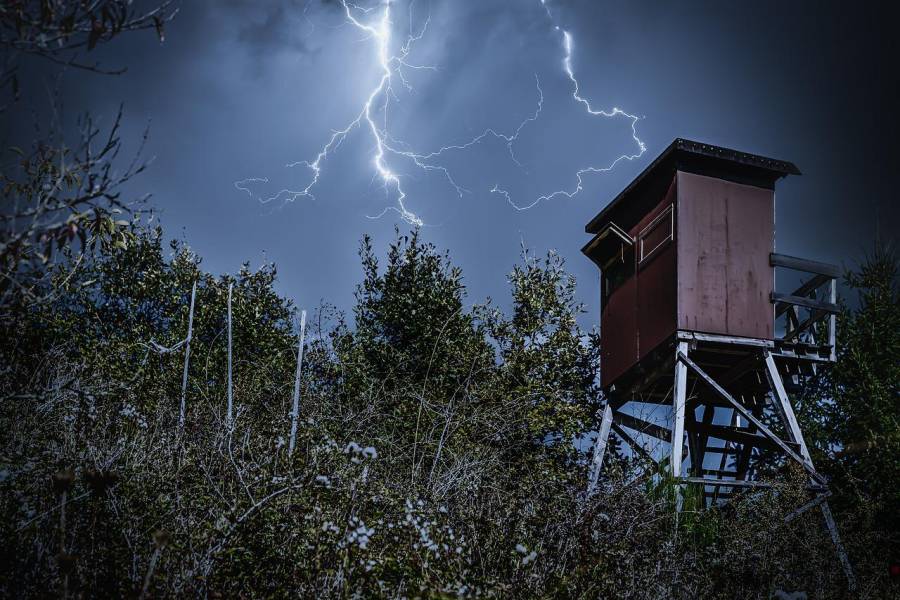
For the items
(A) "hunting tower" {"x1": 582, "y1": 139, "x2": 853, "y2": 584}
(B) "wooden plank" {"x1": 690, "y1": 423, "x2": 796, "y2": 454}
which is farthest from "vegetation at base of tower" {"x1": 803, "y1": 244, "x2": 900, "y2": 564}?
(A) "hunting tower" {"x1": 582, "y1": 139, "x2": 853, "y2": 584}

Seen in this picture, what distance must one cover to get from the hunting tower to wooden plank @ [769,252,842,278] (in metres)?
0.02

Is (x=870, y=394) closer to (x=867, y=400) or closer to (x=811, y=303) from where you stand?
(x=867, y=400)

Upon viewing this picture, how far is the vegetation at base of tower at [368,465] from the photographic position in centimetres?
589

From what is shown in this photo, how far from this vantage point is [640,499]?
9.85 metres

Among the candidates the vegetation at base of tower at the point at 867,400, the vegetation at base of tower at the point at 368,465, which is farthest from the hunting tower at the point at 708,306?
the vegetation at base of tower at the point at 867,400

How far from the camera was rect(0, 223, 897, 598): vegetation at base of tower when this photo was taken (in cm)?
589

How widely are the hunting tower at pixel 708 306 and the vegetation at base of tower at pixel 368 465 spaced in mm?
1386

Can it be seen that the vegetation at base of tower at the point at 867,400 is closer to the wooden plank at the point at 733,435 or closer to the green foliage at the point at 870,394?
the green foliage at the point at 870,394

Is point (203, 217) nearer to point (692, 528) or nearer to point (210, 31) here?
point (210, 31)

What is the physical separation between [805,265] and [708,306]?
2023mm

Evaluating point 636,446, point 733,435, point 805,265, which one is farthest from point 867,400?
point 636,446

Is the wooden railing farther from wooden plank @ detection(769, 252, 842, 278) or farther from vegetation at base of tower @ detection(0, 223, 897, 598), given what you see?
vegetation at base of tower @ detection(0, 223, 897, 598)

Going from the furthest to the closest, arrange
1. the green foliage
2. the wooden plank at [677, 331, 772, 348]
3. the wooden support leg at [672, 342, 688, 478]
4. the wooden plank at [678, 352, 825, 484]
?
the green foliage, the wooden plank at [677, 331, 772, 348], the wooden plank at [678, 352, 825, 484], the wooden support leg at [672, 342, 688, 478]

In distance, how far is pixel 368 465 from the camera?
21.8ft
